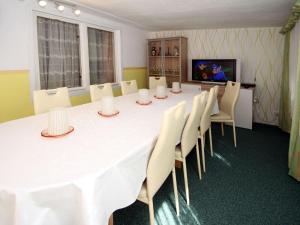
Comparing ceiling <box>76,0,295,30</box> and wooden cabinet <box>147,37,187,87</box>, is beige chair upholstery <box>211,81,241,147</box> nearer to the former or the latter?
ceiling <box>76,0,295,30</box>

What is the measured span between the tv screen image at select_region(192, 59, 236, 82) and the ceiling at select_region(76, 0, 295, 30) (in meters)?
0.92

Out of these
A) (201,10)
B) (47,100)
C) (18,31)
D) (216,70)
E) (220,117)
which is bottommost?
(220,117)

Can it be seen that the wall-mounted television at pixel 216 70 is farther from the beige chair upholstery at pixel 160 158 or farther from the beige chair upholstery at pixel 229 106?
the beige chair upholstery at pixel 160 158

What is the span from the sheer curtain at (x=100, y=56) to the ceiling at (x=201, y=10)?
2.14ft

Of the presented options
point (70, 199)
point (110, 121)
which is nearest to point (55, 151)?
point (70, 199)

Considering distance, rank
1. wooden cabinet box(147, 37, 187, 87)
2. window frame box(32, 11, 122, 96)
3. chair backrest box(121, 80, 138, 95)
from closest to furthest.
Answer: window frame box(32, 11, 122, 96) → chair backrest box(121, 80, 138, 95) → wooden cabinet box(147, 37, 187, 87)

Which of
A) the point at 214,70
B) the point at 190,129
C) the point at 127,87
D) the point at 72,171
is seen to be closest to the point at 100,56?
the point at 127,87

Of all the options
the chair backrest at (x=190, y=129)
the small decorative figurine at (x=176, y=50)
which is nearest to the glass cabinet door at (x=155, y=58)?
the small decorative figurine at (x=176, y=50)

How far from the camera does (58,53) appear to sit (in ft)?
12.5

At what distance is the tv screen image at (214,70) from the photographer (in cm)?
503

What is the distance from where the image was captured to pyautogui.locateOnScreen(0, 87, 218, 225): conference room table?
3.40 feet

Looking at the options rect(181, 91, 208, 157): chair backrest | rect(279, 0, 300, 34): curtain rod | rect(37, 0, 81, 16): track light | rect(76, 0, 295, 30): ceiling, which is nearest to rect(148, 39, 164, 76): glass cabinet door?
rect(76, 0, 295, 30): ceiling

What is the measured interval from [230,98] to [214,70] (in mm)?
1699

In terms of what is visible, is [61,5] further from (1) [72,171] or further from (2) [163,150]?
(1) [72,171]
